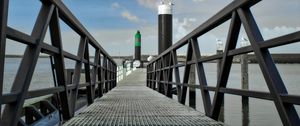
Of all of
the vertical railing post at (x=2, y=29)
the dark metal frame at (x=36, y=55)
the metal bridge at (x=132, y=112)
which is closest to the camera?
the vertical railing post at (x=2, y=29)

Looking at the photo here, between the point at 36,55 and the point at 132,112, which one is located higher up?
the point at 36,55

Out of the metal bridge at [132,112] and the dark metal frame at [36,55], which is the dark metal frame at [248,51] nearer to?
the metal bridge at [132,112]

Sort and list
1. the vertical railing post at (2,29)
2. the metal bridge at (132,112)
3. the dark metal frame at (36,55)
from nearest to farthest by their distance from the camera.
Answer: the vertical railing post at (2,29) → the dark metal frame at (36,55) → the metal bridge at (132,112)

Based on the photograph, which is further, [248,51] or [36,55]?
[248,51]

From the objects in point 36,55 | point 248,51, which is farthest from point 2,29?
point 248,51

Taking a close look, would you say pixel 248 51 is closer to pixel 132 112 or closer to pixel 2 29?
pixel 2 29

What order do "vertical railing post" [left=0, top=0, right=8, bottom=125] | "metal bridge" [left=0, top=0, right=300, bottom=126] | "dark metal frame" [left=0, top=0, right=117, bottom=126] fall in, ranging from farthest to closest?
"metal bridge" [left=0, top=0, right=300, bottom=126]
"dark metal frame" [left=0, top=0, right=117, bottom=126]
"vertical railing post" [left=0, top=0, right=8, bottom=125]

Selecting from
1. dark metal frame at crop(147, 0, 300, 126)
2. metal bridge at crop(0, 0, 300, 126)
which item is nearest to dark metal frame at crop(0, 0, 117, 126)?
metal bridge at crop(0, 0, 300, 126)

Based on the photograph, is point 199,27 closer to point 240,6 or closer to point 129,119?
point 129,119

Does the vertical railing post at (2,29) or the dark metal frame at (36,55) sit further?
the dark metal frame at (36,55)

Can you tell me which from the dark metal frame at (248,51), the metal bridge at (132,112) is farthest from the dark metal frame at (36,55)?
the dark metal frame at (248,51)

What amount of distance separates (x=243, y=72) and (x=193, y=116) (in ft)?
39.6

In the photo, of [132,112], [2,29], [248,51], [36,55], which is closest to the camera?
[2,29]

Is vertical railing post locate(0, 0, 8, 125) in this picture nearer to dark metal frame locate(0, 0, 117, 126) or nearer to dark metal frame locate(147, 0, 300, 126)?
dark metal frame locate(0, 0, 117, 126)
